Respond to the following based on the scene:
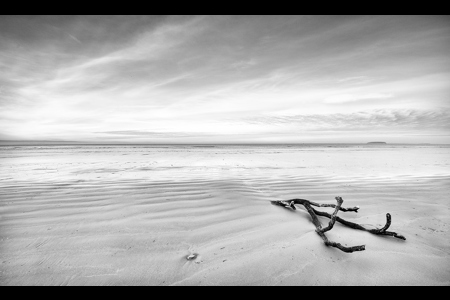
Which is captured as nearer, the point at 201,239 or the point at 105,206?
the point at 201,239

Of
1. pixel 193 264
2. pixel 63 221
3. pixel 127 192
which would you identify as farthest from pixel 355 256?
pixel 127 192

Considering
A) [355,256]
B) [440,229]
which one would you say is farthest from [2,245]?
[440,229]

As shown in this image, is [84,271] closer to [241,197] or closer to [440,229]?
[241,197]

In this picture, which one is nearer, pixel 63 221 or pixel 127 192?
pixel 63 221
